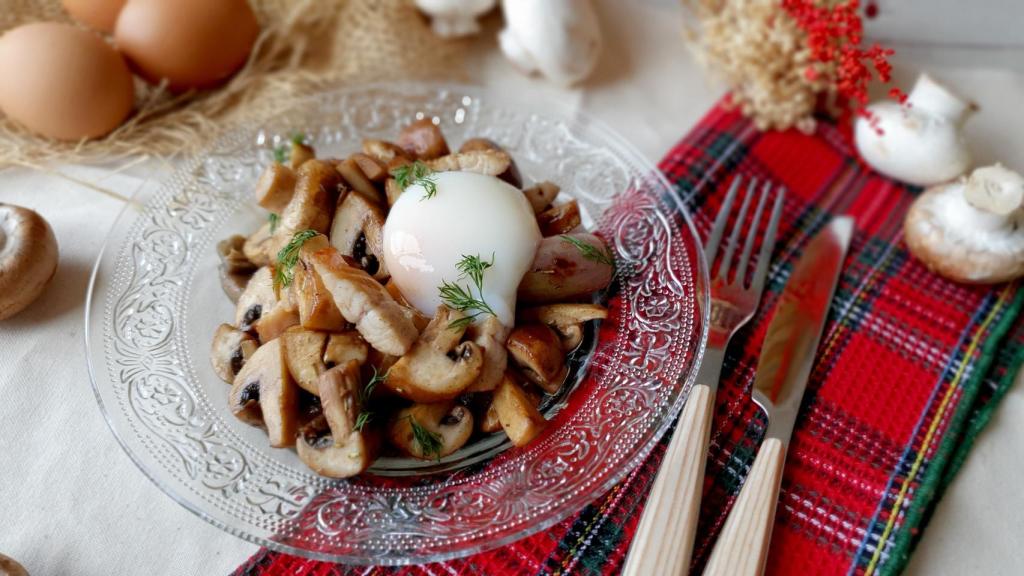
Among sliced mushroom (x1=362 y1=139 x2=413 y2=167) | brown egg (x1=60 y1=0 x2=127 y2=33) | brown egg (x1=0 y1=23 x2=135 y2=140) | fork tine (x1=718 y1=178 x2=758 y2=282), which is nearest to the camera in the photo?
sliced mushroom (x1=362 y1=139 x2=413 y2=167)

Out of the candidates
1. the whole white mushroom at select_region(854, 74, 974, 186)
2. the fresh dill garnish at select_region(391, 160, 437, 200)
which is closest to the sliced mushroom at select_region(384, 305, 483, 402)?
the fresh dill garnish at select_region(391, 160, 437, 200)

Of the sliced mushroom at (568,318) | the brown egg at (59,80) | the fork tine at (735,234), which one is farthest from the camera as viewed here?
the brown egg at (59,80)

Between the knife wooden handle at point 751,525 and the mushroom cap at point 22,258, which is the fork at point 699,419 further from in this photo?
the mushroom cap at point 22,258

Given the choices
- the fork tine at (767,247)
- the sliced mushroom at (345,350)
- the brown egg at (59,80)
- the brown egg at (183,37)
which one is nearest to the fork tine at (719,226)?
the fork tine at (767,247)

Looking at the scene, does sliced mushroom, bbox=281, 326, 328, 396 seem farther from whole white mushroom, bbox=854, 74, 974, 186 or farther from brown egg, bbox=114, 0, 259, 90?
whole white mushroom, bbox=854, 74, 974, 186

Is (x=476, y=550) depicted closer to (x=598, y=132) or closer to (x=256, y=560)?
(x=256, y=560)
